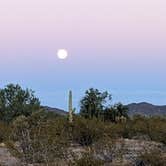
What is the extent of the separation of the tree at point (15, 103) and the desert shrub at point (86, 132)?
47.5ft

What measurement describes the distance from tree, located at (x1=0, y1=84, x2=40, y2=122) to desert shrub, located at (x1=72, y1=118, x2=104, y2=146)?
14475 millimetres

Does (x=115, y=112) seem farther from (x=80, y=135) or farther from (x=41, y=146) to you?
(x=41, y=146)

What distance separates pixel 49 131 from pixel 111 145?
5.90 feet

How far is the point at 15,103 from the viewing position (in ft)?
127

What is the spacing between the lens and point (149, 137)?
24.2 metres

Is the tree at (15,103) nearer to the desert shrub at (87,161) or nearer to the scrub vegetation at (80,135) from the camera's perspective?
the scrub vegetation at (80,135)

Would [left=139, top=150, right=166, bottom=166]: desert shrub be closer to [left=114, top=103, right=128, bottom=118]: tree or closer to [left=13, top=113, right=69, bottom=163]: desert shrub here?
[left=13, top=113, right=69, bottom=163]: desert shrub

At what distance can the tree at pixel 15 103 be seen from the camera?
125 ft

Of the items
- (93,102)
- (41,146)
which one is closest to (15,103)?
(93,102)

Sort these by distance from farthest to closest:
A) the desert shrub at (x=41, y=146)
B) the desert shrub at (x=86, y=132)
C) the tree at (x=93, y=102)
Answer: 1. the tree at (x=93, y=102)
2. the desert shrub at (x=86, y=132)
3. the desert shrub at (x=41, y=146)

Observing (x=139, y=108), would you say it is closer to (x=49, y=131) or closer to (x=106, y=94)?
(x=106, y=94)

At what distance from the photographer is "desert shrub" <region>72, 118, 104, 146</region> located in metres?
22.3

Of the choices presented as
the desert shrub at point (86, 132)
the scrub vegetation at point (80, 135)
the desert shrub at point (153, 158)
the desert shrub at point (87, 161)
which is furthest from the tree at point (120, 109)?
the desert shrub at point (87, 161)

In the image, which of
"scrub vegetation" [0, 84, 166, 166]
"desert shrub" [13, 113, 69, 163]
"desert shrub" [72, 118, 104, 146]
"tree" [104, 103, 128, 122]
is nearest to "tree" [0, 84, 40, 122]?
"scrub vegetation" [0, 84, 166, 166]
